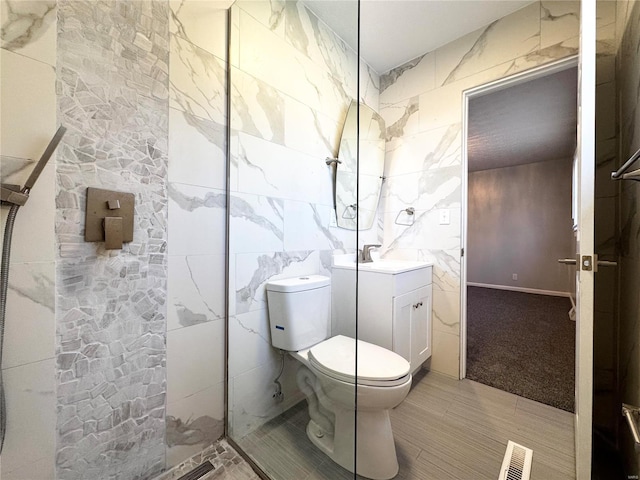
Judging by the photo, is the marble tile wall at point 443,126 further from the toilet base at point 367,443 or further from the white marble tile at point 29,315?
the white marble tile at point 29,315

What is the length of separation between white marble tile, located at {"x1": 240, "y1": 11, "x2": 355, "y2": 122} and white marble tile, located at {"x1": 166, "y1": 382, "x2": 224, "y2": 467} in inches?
61.4

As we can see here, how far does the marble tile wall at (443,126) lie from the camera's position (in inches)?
60.9

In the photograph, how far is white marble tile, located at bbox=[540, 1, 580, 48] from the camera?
1438 millimetres

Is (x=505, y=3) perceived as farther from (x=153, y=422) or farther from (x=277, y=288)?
(x=153, y=422)

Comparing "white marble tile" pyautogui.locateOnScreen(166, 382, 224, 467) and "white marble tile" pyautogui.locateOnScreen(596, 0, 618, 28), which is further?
"white marble tile" pyautogui.locateOnScreen(596, 0, 618, 28)

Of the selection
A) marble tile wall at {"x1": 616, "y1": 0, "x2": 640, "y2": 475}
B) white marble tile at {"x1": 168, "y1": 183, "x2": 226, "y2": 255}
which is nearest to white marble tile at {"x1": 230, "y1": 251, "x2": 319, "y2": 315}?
white marble tile at {"x1": 168, "y1": 183, "x2": 226, "y2": 255}

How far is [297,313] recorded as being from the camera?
4.14 ft

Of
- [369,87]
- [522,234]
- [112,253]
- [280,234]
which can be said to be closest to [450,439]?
[280,234]

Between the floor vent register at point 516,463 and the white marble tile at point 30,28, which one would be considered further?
the floor vent register at point 516,463

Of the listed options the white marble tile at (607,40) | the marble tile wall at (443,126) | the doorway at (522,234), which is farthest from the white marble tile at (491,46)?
the white marble tile at (607,40)

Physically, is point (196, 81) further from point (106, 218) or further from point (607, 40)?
point (607, 40)

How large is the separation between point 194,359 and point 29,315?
1.84 feet

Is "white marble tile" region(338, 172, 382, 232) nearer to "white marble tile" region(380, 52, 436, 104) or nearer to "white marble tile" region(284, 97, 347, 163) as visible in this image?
"white marble tile" region(284, 97, 347, 163)

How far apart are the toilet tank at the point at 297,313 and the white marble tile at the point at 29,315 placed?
30.6 inches
